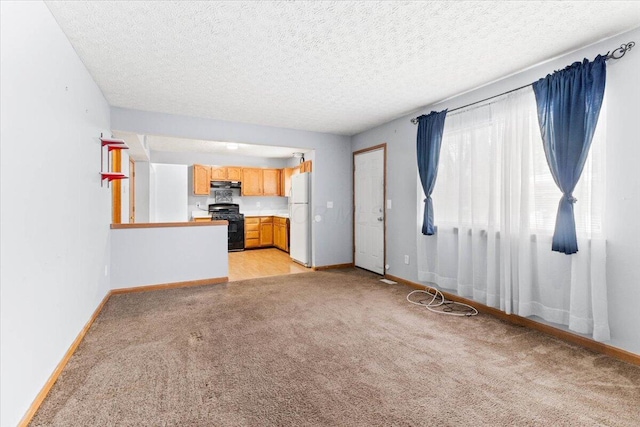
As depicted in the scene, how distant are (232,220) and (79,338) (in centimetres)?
494

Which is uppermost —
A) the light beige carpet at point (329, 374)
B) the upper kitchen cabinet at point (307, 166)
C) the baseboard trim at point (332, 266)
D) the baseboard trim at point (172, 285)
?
the upper kitchen cabinet at point (307, 166)

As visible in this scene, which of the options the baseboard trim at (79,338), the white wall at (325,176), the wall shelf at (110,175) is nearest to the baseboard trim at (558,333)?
the white wall at (325,176)

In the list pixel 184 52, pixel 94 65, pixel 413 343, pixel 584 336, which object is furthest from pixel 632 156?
pixel 94 65

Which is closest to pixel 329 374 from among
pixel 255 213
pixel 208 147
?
pixel 208 147

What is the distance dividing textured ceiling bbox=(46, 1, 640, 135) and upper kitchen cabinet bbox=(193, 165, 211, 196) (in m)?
3.62

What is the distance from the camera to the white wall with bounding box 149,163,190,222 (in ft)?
21.2

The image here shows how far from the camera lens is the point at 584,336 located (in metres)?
2.45

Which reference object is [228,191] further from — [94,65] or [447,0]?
[447,0]

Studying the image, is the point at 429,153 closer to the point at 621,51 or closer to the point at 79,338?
the point at 621,51

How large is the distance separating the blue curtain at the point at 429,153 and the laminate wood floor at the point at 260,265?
7.74 ft

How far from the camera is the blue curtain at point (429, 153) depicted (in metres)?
3.70

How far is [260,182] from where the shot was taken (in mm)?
7965

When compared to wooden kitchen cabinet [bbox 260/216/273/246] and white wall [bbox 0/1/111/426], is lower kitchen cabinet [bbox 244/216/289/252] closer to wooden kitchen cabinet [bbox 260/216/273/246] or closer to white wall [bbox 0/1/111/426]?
wooden kitchen cabinet [bbox 260/216/273/246]

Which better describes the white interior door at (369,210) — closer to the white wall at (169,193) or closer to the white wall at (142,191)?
the white wall at (169,193)
